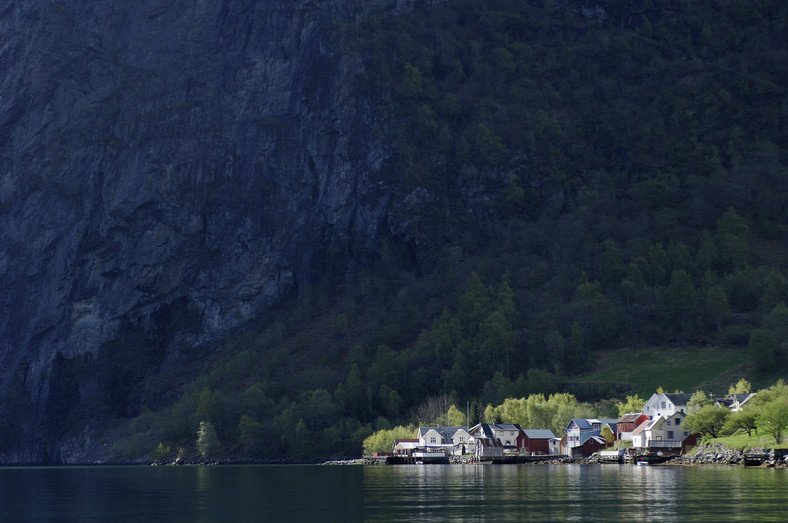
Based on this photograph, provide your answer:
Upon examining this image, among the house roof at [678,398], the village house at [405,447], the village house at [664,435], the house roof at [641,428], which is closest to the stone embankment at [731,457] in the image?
the village house at [664,435]

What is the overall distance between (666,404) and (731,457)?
32.9 meters

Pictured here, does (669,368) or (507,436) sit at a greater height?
(669,368)

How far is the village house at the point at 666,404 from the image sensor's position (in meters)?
140

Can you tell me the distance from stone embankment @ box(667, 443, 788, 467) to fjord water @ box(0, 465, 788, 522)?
10.9ft

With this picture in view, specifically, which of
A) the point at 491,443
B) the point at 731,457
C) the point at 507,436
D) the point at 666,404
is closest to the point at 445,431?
the point at 491,443

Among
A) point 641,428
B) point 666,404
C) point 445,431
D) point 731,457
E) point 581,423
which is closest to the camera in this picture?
point 731,457

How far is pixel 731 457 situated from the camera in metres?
110

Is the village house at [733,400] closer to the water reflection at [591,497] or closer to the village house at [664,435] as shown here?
the village house at [664,435]

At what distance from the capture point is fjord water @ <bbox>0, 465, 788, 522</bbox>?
59781 millimetres

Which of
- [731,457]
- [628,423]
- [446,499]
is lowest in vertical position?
[731,457]

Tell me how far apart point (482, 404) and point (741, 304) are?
56.9 metres

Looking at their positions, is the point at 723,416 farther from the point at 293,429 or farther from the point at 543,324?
the point at 293,429

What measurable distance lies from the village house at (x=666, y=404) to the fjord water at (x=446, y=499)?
113 feet

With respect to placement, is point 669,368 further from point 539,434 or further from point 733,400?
point 733,400
